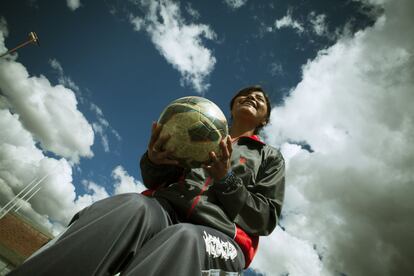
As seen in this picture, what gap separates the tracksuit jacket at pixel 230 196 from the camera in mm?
2051

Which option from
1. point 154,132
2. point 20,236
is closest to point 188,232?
point 154,132

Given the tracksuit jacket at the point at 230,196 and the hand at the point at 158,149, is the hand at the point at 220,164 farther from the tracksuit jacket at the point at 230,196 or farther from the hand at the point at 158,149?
the hand at the point at 158,149

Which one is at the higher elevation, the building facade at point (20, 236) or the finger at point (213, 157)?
the finger at point (213, 157)

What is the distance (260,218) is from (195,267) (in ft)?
3.08

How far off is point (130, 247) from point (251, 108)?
250 cm

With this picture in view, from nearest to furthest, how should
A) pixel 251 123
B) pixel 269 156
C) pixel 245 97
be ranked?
pixel 269 156
pixel 251 123
pixel 245 97

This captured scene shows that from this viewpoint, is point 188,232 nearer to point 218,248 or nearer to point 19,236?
point 218,248

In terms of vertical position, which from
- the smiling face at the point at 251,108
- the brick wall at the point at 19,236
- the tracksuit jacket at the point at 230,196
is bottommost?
the brick wall at the point at 19,236

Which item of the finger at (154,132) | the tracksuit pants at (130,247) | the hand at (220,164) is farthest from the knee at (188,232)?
the finger at (154,132)

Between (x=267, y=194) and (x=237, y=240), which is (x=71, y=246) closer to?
(x=237, y=240)

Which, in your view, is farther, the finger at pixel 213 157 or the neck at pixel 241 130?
the neck at pixel 241 130

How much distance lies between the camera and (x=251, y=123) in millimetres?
3484

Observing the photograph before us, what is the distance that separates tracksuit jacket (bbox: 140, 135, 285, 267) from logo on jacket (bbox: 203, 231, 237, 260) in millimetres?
172

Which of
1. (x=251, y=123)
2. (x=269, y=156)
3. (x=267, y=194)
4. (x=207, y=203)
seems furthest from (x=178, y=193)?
(x=251, y=123)
